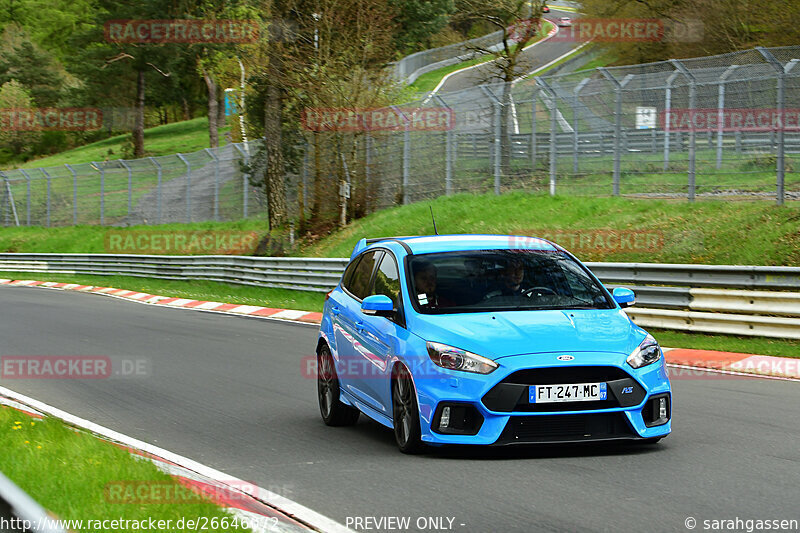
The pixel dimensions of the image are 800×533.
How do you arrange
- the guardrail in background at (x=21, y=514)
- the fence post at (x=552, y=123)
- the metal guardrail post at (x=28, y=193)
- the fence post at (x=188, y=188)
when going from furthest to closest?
the metal guardrail post at (x=28, y=193), the fence post at (x=188, y=188), the fence post at (x=552, y=123), the guardrail in background at (x=21, y=514)

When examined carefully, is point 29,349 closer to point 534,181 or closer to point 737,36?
point 534,181

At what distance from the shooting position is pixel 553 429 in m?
6.94


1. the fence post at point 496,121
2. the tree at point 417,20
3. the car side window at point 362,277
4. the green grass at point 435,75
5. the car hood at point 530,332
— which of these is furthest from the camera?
the green grass at point 435,75

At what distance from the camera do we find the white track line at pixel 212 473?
5.73 m

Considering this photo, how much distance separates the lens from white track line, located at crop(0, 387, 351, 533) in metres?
5.73

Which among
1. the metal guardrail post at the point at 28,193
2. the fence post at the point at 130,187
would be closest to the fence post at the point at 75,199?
the metal guardrail post at the point at 28,193

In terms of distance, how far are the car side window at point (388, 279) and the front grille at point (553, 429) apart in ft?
4.83

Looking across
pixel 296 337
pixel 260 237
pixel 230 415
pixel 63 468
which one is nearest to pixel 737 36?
pixel 260 237

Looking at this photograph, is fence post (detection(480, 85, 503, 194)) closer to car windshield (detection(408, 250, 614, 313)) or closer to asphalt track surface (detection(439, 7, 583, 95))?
car windshield (detection(408, 250, 614, 313))

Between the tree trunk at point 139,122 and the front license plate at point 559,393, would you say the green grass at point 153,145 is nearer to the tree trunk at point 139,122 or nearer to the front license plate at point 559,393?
the tree trunk at point 139,122

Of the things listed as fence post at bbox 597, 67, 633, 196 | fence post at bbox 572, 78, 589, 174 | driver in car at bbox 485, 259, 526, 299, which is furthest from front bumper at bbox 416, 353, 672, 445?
fence post at bbox 572, 78, 589, 174

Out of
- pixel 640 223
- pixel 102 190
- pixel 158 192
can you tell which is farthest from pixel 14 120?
pixel 640 223

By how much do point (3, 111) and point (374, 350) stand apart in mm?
86129

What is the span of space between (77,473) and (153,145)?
81.8 meters
